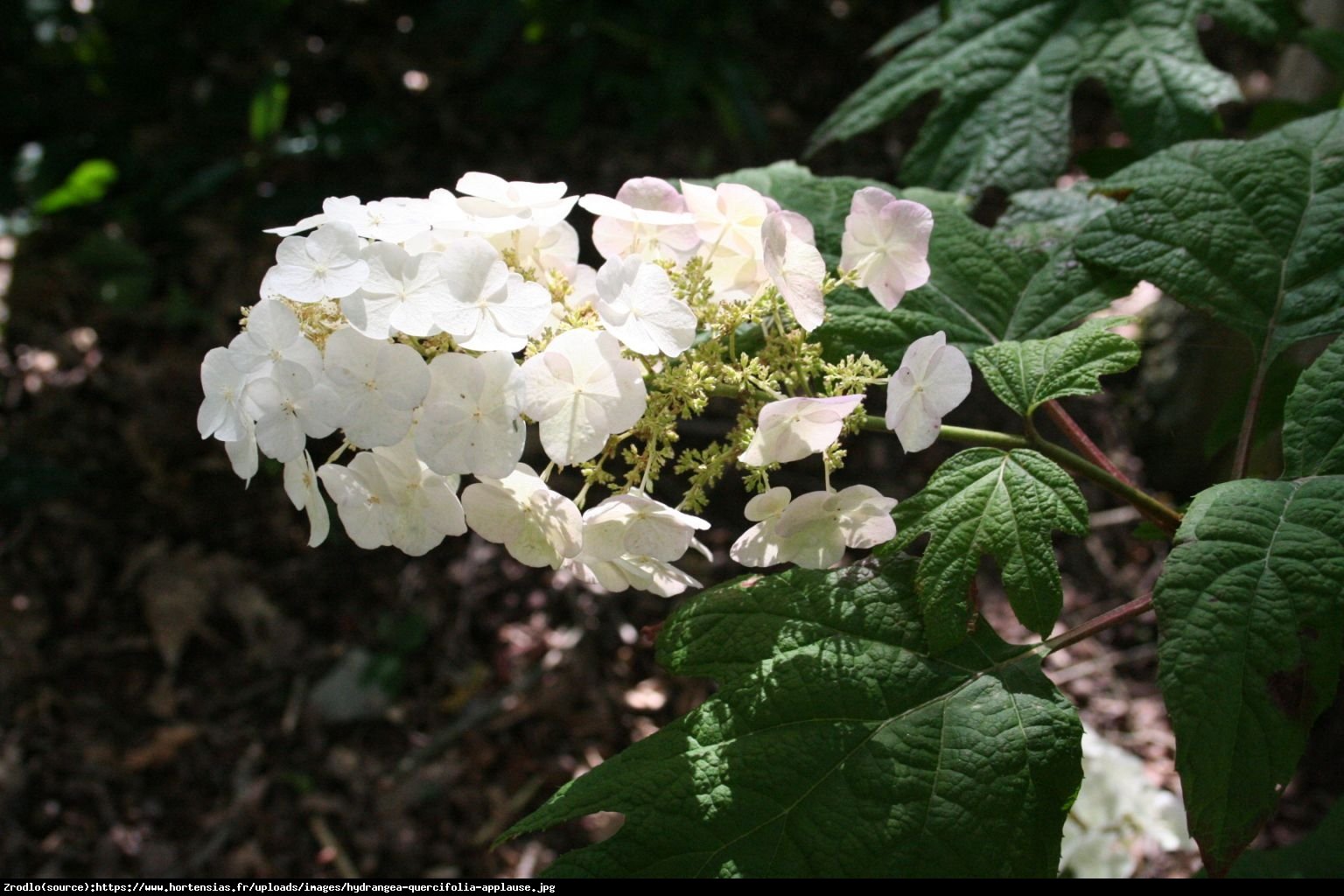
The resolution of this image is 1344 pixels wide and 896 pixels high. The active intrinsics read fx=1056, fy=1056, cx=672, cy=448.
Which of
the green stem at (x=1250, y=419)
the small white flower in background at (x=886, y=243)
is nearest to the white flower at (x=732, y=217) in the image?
the small white flower in background at (x=886, y=243)

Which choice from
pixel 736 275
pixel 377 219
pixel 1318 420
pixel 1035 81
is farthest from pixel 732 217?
pixel 1035 81

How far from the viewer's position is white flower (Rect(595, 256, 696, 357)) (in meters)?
1.12

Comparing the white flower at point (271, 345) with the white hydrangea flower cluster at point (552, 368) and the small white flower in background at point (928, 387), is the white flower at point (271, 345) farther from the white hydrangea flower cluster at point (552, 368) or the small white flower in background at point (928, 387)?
the small white flower in background at point (928, 387)

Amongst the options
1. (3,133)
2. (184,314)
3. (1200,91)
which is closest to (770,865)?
(1200,91)

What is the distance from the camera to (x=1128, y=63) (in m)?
1.87

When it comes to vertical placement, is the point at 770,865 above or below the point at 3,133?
above

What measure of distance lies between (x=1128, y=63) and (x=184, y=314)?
109 inches

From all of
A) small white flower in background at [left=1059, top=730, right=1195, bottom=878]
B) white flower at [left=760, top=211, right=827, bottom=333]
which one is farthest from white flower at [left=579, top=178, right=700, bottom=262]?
small white flower in background at [left=1059, top=730, right=1195, bottom=878]

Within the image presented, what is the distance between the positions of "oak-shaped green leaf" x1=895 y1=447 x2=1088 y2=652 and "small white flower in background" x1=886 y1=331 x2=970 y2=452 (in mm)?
99

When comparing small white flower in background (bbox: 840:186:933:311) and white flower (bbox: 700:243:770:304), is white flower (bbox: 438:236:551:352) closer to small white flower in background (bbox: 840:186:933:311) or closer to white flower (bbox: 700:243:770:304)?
white flower (bbox: 700:243:770:304)

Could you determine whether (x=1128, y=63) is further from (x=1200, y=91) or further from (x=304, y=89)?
(x=304, y=89)

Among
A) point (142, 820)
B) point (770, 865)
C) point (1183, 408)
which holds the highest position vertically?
point (770, 865)

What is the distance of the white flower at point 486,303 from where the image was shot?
42.8 inches

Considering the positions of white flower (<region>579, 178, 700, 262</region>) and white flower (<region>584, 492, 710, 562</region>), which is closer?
white flower (<region>584, 492, 710, 562</region>)
